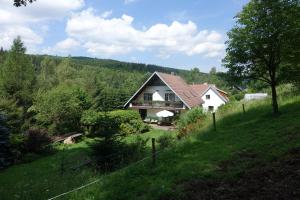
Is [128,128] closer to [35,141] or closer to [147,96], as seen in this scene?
[147,96]

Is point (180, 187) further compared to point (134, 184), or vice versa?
point (134, 184)

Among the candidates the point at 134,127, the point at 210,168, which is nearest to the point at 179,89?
the point at 134,127

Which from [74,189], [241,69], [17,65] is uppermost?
[17,65]

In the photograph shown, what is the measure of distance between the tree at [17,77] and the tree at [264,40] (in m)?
33.8

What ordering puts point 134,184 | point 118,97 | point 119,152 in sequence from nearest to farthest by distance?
point 134,184 → point 119,152 → point 118,97

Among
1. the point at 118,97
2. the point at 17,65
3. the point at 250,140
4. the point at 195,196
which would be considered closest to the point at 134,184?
the point at 195,196

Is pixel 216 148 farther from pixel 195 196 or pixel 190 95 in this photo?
pixel 190 95

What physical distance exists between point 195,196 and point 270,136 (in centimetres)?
657

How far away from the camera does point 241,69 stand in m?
17.9

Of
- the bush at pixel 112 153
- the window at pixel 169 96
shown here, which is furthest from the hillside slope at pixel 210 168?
the window at pixel 169 96

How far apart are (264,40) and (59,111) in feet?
83.7

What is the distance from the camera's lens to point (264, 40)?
671 inches

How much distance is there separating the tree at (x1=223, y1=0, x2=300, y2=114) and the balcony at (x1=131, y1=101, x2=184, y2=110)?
82.4ft

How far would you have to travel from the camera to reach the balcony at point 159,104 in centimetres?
4348
